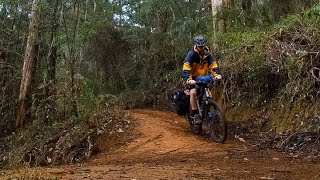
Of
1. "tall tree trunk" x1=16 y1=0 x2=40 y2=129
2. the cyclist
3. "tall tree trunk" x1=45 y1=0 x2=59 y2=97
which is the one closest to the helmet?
the cyclist

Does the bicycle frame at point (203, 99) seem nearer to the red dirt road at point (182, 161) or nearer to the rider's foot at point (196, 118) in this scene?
the rider's foot at point (196, 118)

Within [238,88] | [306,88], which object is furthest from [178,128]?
[306,88]

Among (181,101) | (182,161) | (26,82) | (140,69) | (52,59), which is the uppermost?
(52,59)

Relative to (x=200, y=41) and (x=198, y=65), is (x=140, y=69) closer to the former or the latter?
(x=198, y=65)

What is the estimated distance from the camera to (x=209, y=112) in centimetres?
800

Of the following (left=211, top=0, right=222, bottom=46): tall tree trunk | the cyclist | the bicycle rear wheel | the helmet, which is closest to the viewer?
the bicycle rear wheel

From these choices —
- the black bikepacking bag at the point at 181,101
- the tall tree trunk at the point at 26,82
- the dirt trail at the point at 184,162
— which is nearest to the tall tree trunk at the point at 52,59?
the tall tree trunk at the point at 26,82

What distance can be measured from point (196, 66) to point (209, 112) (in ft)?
3.32

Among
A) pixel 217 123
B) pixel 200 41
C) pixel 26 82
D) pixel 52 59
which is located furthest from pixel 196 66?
pixel 26 82

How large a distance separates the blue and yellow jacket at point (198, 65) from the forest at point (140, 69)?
120 cm

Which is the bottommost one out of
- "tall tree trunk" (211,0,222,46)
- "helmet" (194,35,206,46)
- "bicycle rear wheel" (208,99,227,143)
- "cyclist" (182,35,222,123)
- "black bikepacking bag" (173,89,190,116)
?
"bicycle rear wheel" (208,99,227,143)

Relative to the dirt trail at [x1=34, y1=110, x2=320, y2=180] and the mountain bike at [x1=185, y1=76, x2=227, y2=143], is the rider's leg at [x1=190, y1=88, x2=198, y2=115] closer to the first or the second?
the mountain bike at [x1=185, y1=76, x2=227, y2=143]

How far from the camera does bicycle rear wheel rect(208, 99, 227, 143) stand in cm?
759

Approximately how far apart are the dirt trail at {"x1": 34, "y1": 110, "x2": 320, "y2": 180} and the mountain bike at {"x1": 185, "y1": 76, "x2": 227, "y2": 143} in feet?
0.74
